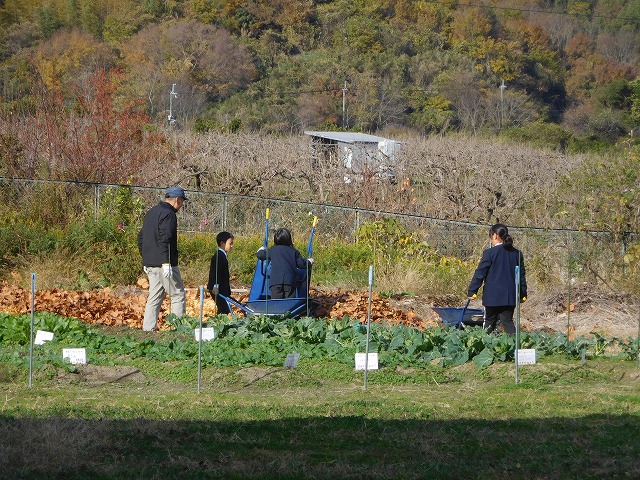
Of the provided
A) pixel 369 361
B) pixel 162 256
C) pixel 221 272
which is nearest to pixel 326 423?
pixel 369 361

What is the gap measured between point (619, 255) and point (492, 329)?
208 inches

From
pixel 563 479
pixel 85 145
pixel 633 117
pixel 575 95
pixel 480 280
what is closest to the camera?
pixel 563 479

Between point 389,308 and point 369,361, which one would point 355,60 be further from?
point 369,361

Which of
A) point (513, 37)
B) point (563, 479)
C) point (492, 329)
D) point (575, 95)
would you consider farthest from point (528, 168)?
point (513, 37)

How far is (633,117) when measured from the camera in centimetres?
6606

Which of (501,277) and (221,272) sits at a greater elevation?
(501,277)

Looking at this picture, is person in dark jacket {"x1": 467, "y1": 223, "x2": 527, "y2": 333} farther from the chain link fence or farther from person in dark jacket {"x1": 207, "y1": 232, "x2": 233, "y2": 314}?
the chain link fence

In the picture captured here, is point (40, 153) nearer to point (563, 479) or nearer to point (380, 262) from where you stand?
point (380, 262)

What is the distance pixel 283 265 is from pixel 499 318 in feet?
9.11

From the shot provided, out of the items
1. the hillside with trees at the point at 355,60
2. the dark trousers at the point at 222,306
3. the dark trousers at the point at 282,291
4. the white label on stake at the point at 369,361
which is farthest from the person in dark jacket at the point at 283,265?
the hillside with trees at the point at 355,60

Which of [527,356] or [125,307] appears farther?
[125,307]

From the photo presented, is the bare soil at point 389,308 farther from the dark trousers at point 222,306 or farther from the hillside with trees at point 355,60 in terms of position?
the hillside with trees at point 355,60

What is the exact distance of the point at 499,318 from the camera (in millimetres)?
12016

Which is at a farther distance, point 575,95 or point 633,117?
point 575,95
